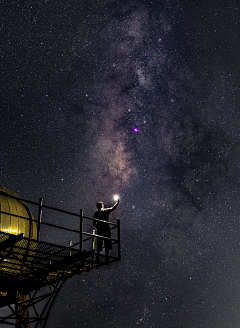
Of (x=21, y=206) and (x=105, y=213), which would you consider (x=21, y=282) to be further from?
(x=105, y=213)

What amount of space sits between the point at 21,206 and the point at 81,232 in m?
3.52

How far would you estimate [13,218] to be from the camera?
366 inches

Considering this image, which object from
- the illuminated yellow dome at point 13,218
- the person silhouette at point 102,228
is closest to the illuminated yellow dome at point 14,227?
the illuminated yellow dome at point 13,218

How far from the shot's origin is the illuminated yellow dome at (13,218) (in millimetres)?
8914

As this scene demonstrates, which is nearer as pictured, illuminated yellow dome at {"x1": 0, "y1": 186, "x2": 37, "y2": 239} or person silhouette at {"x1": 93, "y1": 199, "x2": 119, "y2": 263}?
person silhouette at {"x1": 93, "y1": 199, "x2": 119, "y2": 263}

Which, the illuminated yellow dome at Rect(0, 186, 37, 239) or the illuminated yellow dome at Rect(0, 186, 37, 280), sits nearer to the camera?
the illuminated yellow dome at Rect(0, 186, 37, 280)

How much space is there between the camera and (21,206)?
33.7 feet

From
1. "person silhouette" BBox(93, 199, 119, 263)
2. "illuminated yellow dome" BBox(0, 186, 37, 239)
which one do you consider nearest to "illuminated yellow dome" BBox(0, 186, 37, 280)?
"illuminated yellow dome" BBox(0, 186, 37, 239)

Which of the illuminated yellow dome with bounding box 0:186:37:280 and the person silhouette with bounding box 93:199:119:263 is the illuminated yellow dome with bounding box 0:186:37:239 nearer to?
the illuminated yellow dome with bounding box 0:186:37:280

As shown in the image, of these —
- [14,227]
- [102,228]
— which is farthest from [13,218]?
[102,228]

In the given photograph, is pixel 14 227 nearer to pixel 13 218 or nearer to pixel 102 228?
pixel 13 218

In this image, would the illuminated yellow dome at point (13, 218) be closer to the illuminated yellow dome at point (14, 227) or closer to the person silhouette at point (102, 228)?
the illuminated yellow dome at point (14, 227)

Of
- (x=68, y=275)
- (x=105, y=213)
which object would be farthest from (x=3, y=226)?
(x=105, y=213)

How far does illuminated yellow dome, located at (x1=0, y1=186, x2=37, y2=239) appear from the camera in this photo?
351 inches
